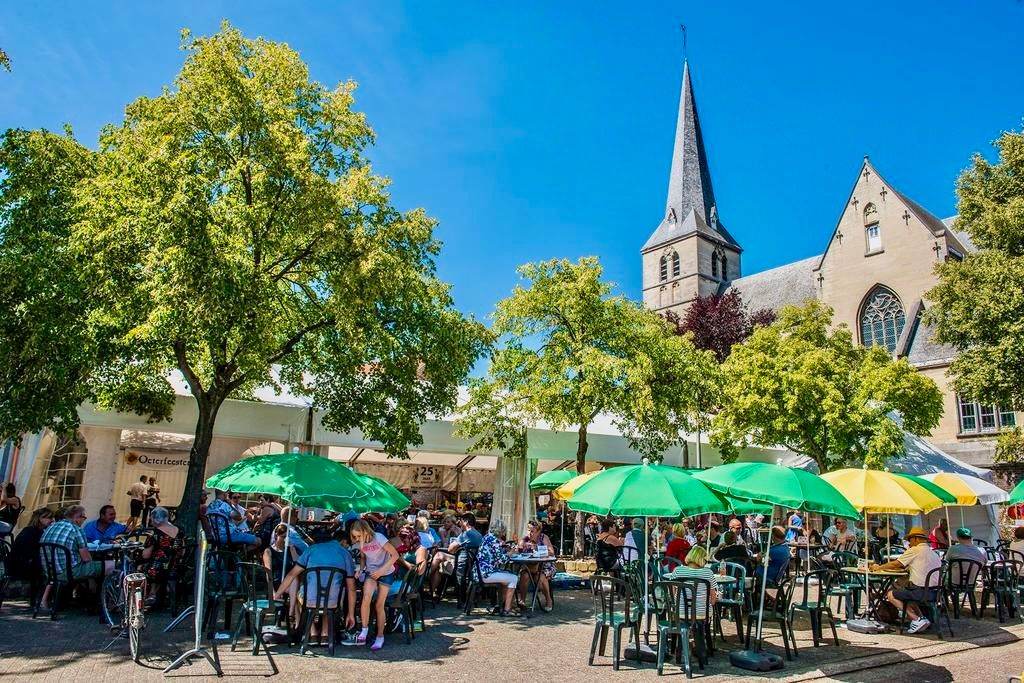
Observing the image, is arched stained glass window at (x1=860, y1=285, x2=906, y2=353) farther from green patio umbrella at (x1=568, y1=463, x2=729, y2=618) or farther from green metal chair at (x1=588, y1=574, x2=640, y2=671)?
green metal chair at (x1=588, y1=574, x2=640, y2=671)

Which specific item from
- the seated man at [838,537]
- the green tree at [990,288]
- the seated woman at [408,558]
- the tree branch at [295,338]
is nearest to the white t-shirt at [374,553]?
the seated woman at [408,558]

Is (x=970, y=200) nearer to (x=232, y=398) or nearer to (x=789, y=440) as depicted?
(x=789, y=440)

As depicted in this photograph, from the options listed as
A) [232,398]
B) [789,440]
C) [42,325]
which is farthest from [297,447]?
[789,440]

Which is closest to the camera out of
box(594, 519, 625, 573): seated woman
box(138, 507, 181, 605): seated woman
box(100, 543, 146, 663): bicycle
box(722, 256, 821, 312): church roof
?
box(100, 543, 146, 663): bicycle

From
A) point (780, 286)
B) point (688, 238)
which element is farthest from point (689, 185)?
point (780, 286)

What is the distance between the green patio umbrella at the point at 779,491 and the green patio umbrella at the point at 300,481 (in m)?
3.98

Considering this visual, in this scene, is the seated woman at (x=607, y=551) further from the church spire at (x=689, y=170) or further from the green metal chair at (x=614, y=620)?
the church spire at (x=689, y=170)

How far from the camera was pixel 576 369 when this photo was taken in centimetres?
1465

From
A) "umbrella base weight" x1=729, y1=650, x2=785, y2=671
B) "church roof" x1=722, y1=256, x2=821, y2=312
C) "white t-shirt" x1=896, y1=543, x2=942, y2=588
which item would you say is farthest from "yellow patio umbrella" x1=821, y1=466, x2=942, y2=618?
"church roof" x1=722, y1=256, x2=821, y2=312

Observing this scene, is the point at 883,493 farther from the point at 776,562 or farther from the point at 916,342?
the point at 916,342

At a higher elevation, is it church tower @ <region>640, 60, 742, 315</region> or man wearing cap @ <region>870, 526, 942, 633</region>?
church tower @ <region>640, 60, 742, 315</region>

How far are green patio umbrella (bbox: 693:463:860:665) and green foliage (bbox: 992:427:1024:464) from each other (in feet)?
82.6

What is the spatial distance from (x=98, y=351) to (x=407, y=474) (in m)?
10.9

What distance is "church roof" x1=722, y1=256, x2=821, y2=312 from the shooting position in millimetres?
46625
